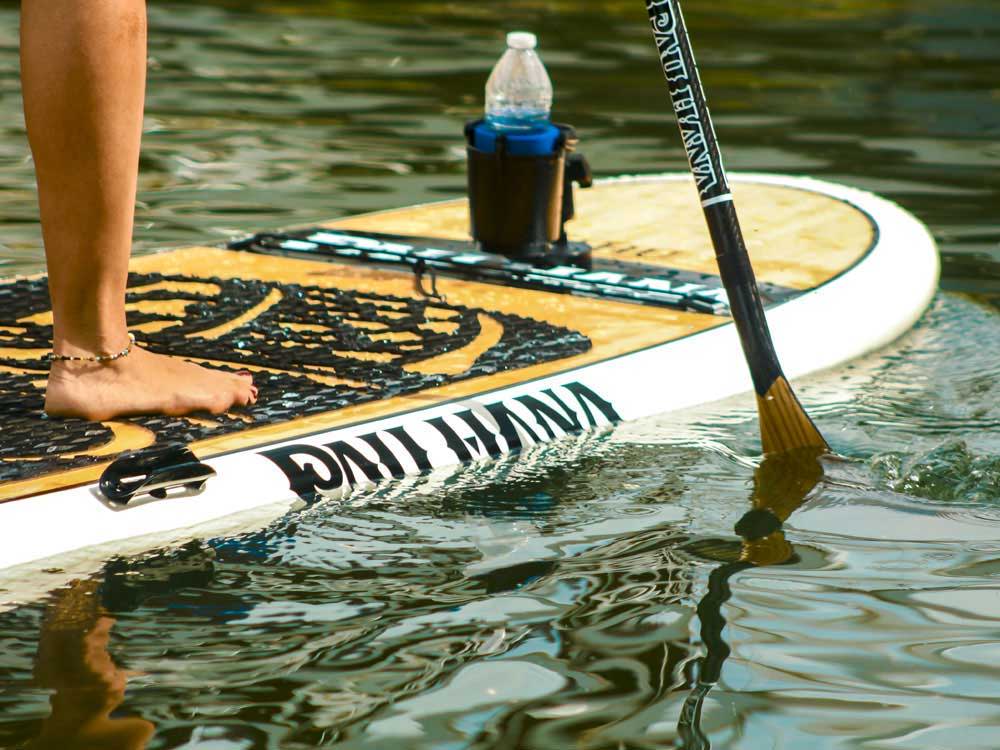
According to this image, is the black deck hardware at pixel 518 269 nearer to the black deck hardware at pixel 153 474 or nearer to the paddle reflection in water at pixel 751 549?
the paddle reflection in water at pixel 751 549

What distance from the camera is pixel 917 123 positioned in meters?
7.81

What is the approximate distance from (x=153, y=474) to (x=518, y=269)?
63.0 inches

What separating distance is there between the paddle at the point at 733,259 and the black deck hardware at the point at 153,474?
111cm

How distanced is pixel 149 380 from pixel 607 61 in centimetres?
742

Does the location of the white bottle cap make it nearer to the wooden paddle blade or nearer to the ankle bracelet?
the wooden paddle blade

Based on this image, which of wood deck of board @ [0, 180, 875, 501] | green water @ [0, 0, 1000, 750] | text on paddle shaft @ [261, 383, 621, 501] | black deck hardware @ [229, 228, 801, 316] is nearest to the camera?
green water @ [0, 0, 1000, 750]

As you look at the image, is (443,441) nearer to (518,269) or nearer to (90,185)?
(90,185)

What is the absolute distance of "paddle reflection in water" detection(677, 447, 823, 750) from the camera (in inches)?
80.7

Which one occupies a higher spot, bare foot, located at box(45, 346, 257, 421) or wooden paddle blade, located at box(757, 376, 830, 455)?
bare foot, located at box(45, 346, 257, 421)

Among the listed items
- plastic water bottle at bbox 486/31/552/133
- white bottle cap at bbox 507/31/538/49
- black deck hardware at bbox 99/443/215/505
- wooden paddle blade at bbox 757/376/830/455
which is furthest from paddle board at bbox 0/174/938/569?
white bottle cap at bbox 507/31/538/49

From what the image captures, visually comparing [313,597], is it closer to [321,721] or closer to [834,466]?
[321,721]

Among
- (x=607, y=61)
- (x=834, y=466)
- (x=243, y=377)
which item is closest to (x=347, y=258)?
(x=243, y=377)

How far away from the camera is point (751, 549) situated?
2574mm

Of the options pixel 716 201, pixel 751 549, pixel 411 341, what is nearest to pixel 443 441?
pixel 411 341
